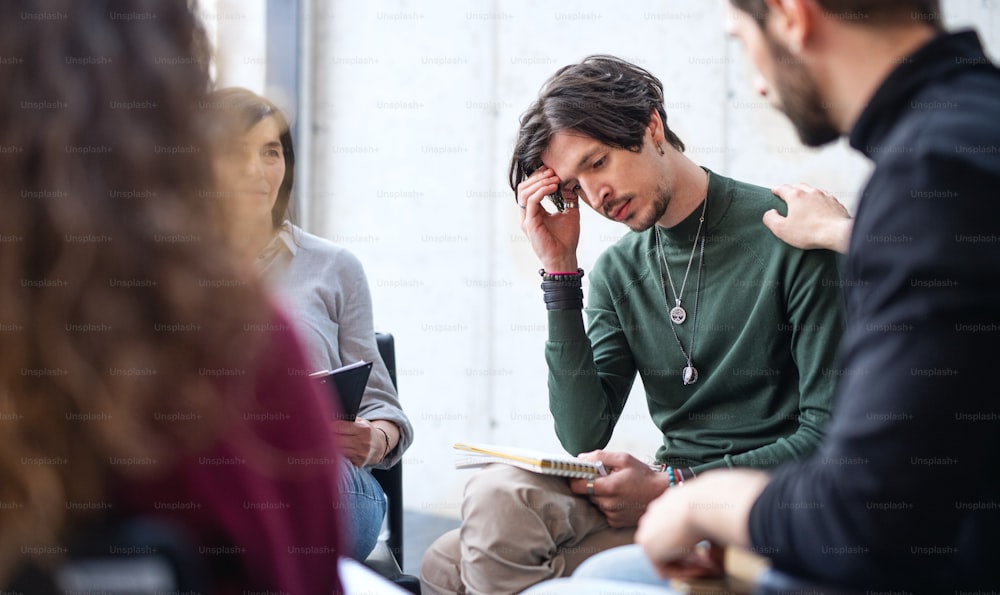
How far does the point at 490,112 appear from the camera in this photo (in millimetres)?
3832

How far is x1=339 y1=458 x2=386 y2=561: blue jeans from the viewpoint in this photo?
178 centimetres

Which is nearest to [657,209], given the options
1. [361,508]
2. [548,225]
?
[548,225]

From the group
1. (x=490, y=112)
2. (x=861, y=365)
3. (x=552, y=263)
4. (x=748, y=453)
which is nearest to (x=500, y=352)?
(x=490, y=112)

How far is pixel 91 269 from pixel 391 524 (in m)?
1.72

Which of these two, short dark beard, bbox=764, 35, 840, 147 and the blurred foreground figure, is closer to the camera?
the blurred foreground figure

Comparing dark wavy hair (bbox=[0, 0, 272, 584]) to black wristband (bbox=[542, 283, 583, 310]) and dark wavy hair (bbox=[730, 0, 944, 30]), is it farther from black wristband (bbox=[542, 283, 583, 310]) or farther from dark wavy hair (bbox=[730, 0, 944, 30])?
black wristband (bbox=[542, 283, 583, 310])

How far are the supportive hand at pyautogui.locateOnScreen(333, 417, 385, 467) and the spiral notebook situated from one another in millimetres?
251

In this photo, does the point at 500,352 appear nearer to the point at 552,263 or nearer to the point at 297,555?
the point at 552,263

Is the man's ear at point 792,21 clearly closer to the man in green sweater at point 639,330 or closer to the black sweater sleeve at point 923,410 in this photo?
the black sweater sleeve at point 923,410

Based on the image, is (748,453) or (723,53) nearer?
(748,453)

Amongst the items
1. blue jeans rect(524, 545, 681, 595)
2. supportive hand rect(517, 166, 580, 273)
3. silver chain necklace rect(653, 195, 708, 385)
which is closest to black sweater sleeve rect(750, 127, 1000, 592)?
blue jeans rect(524, 545, 681, 595)

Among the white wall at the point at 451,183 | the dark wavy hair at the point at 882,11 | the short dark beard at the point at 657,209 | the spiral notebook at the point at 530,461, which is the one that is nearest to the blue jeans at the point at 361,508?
the spiral notebook at the point at 530,461

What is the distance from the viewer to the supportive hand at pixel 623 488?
1650mm

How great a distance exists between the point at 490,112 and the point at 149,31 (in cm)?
326
